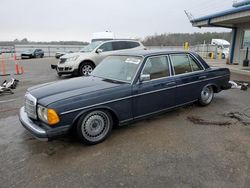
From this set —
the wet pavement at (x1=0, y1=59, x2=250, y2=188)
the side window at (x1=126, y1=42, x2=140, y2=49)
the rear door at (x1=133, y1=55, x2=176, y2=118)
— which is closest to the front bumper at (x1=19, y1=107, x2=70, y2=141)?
the wet pavement at (x1=0, y1=59, x2=250, y2=188)

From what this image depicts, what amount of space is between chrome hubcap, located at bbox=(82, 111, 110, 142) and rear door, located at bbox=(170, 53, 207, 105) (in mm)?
1837

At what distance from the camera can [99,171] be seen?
2637 mm

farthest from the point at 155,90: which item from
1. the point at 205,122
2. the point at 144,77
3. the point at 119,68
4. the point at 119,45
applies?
the point at 119,45

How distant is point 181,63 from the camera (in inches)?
177

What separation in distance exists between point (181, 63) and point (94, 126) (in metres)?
2.55

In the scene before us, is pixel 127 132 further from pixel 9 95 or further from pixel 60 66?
pixel 60 66

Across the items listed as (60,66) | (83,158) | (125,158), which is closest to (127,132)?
(125,158)

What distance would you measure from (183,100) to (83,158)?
2655 mm

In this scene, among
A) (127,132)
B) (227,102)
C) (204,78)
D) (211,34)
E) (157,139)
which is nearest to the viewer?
(157,139)

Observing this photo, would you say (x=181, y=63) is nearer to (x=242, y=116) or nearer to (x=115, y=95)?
(x=242, y=116)

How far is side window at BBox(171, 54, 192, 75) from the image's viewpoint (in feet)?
14.2

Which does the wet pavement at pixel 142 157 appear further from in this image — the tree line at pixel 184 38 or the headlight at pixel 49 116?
the tree line at pixel 184 38

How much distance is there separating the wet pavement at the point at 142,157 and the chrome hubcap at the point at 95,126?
7.0 inches

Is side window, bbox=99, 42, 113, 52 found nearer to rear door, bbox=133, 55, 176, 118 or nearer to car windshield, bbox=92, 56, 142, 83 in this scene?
car windshield, bbox=92, 56, 142, 83
